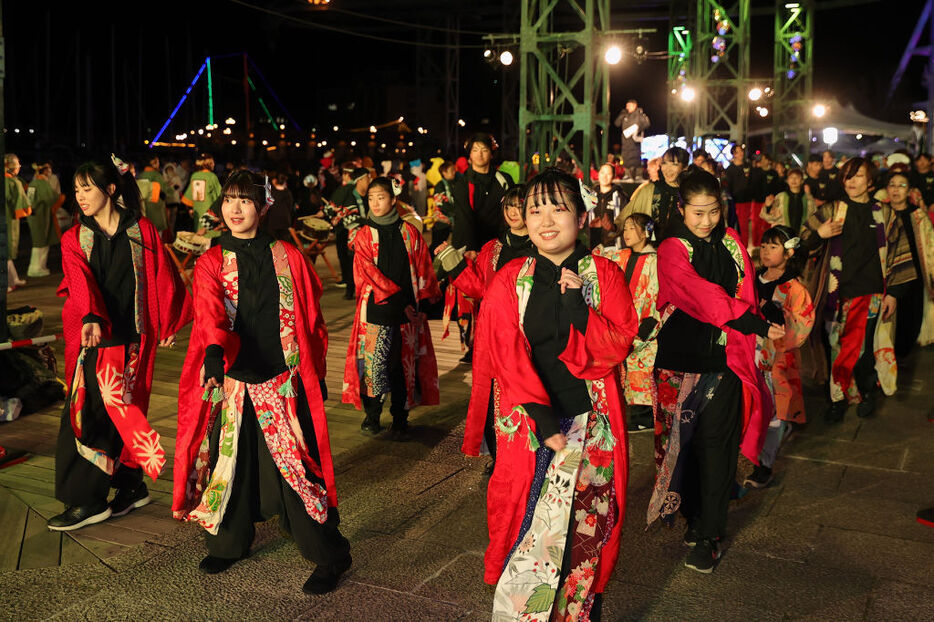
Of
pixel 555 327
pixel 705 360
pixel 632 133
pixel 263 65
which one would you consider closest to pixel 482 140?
pixel 705 360

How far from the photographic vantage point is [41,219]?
45.2 feet

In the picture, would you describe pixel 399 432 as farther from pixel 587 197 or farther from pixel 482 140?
pixel 587 197

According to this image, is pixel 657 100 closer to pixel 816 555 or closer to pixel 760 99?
pixel 760 99

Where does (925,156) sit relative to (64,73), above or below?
below

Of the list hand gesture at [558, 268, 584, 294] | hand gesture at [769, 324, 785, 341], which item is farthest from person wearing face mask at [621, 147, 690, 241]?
hand gesture at [558, 268, 584, 294]

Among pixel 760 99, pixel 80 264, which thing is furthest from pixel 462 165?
pixel 760 99

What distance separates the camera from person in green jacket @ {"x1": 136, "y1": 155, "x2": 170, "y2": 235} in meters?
13.8

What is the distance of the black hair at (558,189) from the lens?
122 inches

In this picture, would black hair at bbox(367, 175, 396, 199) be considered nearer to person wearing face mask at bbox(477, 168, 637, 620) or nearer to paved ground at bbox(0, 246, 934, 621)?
paved ground at bbox(0, 246, 934, 621)

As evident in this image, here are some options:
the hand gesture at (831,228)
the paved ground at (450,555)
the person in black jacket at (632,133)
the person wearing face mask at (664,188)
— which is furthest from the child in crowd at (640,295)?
the person in black jacket at (632,133)

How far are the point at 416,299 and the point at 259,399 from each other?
7.81 ft

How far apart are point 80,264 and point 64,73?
25133 millimetres

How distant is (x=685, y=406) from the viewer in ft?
13.6

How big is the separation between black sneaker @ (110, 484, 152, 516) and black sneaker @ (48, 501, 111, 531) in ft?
0.27
